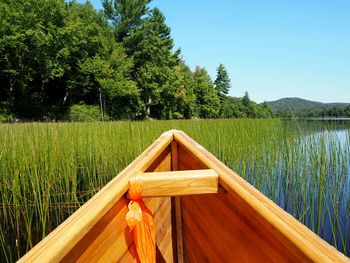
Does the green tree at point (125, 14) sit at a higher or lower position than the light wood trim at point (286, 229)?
higher

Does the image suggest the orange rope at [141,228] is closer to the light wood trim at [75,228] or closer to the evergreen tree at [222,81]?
the light wood trim at [75,228]

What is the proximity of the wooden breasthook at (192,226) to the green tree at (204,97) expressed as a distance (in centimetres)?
3139

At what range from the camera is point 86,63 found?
18.4m

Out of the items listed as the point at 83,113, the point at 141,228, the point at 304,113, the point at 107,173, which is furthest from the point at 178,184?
the point at 83,113

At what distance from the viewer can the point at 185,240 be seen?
6.16 ft

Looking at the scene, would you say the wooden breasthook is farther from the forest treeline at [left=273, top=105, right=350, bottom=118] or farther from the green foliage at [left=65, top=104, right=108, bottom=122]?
the green foliage at [left=65, top=104, right=108, bottom=122]

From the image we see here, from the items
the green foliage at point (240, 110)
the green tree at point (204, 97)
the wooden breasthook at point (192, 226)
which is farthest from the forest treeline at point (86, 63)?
the green foliage at point (240, 110)

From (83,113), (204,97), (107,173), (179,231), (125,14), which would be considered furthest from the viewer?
(204,97)

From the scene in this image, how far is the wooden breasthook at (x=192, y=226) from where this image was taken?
76 centimetres

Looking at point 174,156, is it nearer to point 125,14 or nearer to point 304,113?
point 304,113

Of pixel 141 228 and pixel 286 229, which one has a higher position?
pixel 286 229

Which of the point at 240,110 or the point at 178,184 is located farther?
the point at 240,110

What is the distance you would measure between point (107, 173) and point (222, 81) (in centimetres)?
3796

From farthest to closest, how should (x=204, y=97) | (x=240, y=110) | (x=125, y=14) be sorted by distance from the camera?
(x=240, y=110)
(x=204, y=97)
(x=125, y=14)
